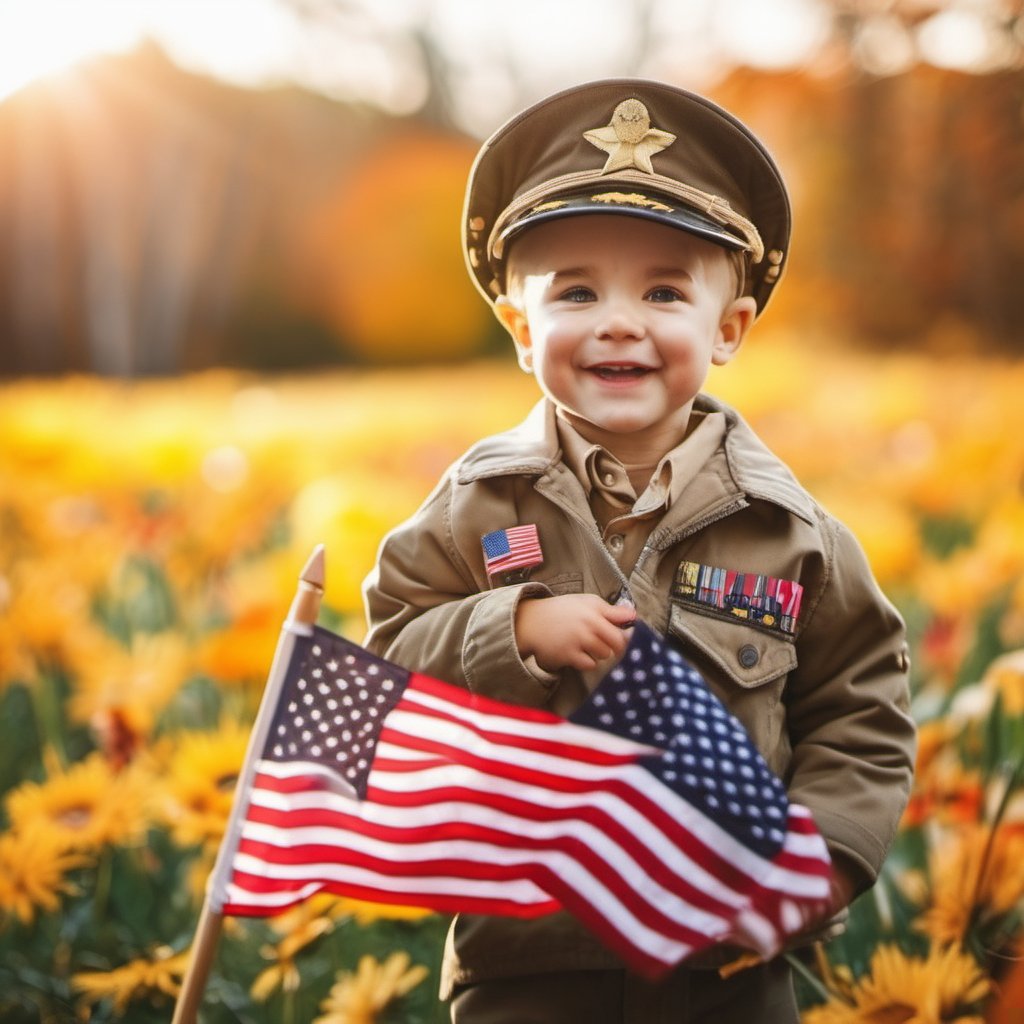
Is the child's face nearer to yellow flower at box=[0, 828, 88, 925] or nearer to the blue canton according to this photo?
the blue canton

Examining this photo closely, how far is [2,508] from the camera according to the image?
13.8ft

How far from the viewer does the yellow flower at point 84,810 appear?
2.32 meters

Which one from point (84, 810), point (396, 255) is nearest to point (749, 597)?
point (84, 810)

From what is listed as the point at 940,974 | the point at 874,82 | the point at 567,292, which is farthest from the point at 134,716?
the point at 874,82

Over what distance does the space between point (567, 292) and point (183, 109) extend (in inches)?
315

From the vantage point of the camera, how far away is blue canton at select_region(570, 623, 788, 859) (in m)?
1.51

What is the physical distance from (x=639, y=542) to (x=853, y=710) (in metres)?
0.40

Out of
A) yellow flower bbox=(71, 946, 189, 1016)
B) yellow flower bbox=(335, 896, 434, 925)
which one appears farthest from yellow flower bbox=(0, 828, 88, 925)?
yellow flower bbox=(335, 896, 434, 925)

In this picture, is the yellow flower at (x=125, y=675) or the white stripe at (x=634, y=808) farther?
the yellow flower at (x=125, y=675)

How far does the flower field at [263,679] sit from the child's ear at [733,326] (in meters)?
0.87

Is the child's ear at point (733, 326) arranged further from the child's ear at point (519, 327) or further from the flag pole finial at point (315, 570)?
the flag pole finial at point (315, 570)

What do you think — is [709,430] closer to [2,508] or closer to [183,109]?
[2,508]

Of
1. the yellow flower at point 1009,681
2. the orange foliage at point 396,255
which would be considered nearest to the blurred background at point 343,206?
the orange foliage at point 396,255

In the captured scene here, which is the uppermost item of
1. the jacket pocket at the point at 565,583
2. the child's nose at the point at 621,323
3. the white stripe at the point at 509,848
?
the child's nose at the point at 621,323
